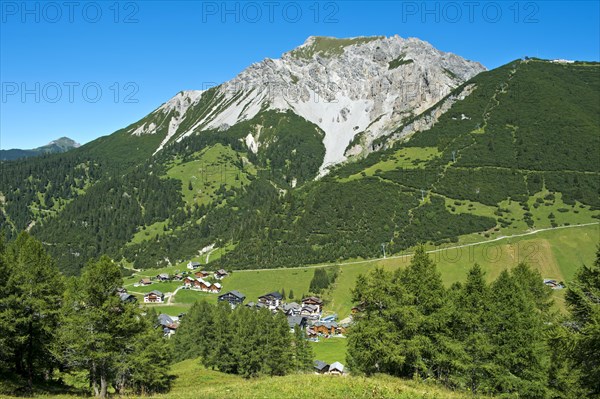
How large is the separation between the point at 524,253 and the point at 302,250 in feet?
255

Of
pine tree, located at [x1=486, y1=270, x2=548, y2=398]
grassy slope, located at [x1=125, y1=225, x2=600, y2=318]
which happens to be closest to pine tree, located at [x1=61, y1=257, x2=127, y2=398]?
pine tree, located at [x1=486, y1=270, x2=548, y2=398]

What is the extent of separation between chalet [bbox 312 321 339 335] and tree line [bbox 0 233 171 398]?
87.6 metres

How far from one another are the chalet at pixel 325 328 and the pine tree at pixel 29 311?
292 ft

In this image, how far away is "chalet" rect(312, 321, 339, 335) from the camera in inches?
4614

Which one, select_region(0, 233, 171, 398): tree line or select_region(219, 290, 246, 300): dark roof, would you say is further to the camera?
select_region(219, 290, 246, 300): dark roof

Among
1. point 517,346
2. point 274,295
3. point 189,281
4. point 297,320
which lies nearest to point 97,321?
point 517,346

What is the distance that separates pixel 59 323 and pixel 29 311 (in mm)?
2984

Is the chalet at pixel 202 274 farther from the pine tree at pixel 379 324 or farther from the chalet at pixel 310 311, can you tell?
the pine tree at pixel 379 324

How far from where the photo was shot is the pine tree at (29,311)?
99.9 feet

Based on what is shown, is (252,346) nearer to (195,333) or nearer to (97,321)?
(195,333)

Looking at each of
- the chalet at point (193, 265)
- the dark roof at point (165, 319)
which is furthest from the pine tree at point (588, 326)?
the chalet at point (193, 265)

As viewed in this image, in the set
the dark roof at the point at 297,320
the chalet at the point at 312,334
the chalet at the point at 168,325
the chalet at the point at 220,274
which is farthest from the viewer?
the chalet at the point at 220,274

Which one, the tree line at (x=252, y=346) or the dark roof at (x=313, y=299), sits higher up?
the tree line at (x=252, y=346)

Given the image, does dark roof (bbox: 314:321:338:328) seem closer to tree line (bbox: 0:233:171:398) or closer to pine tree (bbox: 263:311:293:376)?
pine tree (bbox: 263:311:293:376)
